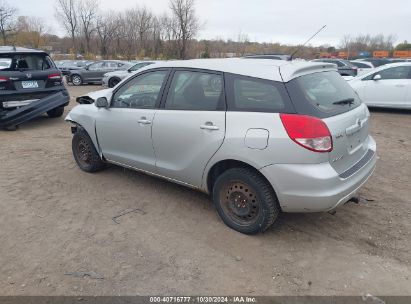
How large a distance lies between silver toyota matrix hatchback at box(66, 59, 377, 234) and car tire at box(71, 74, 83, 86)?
17.8m

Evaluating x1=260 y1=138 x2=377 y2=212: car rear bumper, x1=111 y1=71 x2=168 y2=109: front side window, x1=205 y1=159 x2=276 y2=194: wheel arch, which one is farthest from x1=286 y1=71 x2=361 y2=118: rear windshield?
x1=111 y1=71 x2=168 y2=109: front side window

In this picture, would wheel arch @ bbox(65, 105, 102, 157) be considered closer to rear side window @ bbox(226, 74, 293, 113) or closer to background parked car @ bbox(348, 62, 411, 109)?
rear side window @ bbox(226, 74, 293, 113)

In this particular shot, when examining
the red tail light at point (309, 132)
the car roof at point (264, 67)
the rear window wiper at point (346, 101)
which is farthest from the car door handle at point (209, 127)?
the rear window wiper at point (346, 101)

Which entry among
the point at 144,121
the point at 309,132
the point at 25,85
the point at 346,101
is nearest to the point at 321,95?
the point at 346,101

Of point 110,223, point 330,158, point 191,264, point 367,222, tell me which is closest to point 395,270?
point 367,222

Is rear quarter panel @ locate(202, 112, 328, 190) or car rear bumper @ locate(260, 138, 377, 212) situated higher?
rear quarter panel @ locate(202, 112, 328, 190)

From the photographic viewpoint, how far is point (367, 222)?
3.62m

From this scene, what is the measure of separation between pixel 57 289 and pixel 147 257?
0.77 meters

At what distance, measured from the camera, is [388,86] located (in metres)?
9.77

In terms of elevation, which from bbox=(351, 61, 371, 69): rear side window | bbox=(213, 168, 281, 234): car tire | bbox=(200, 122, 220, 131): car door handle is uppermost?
bbox=(351, 61, 371, 69): rear side window

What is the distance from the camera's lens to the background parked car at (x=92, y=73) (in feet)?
66.7

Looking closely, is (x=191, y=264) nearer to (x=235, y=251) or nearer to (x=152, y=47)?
(x=235, y=251)

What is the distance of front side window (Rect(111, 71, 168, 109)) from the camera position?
3965 mm

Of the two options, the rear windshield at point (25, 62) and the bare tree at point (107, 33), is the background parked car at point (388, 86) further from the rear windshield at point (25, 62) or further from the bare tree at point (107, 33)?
the bare tree at point (107, 33)
